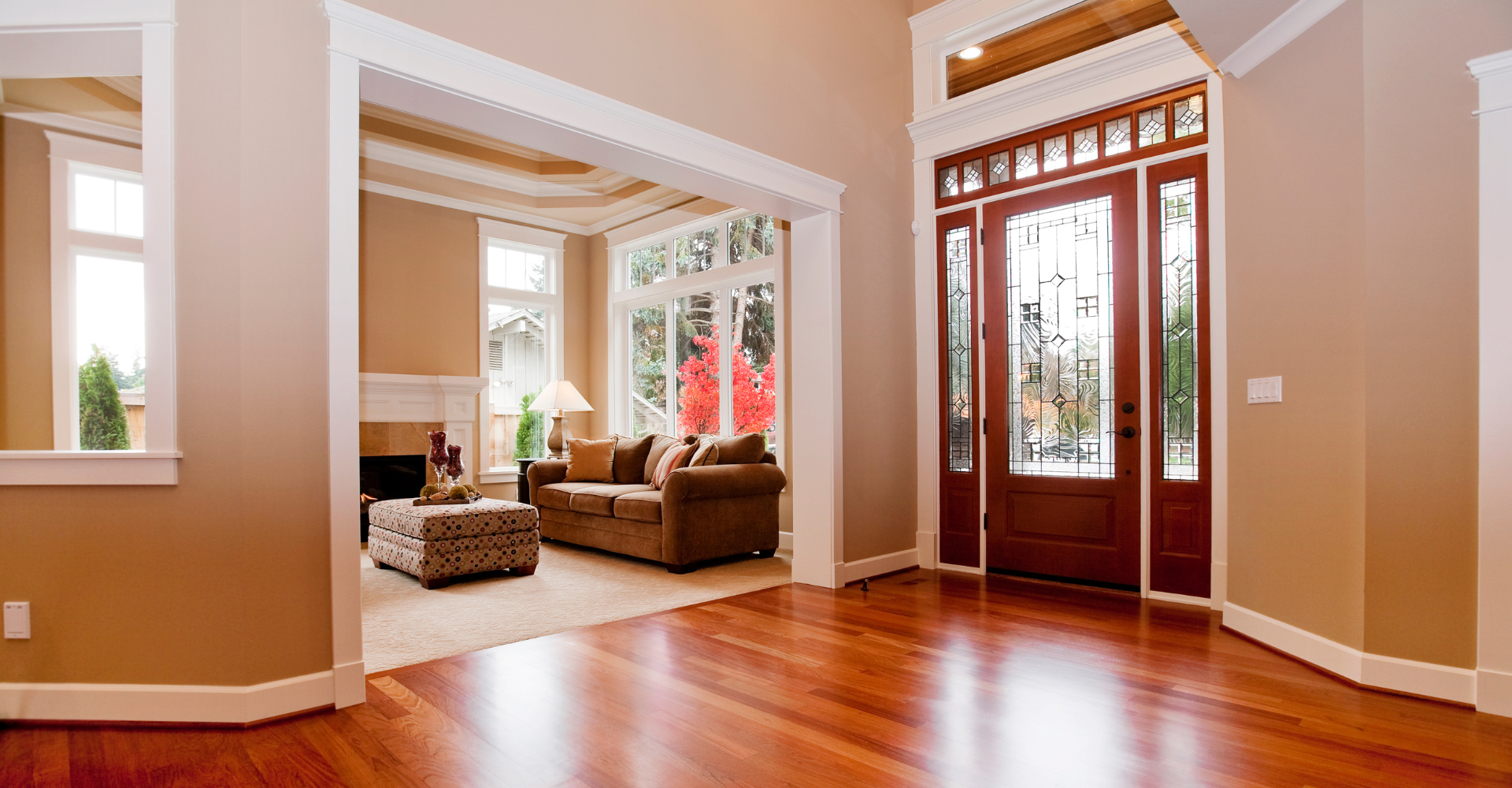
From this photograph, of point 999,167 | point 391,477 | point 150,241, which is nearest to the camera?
point 150,241

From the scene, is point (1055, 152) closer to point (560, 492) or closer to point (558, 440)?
point (560, 492)

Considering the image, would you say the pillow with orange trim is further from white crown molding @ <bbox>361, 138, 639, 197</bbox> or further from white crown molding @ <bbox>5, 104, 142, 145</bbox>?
white crown molding @ <bbox>5, 104, 142, 145</bbox>

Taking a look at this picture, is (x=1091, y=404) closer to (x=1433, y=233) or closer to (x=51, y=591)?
(x=1433, y=233)

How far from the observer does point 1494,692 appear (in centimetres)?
252

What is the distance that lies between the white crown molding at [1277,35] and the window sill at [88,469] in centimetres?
439

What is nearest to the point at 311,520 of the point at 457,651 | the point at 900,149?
the point at 457,651

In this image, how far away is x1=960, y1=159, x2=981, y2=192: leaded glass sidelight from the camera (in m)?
4.90

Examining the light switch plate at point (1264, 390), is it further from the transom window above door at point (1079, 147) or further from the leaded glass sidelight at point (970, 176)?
the leaded glass sidelight at point (970, 176)

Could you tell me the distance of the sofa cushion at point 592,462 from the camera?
20.9 ft

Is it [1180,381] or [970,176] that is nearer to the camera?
[1180,381]

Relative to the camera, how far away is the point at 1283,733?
7.63 feet

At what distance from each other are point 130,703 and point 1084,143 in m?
5.06

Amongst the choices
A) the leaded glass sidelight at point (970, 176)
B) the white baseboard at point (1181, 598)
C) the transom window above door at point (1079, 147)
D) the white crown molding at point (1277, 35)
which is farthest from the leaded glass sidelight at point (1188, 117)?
the white baseboard at point (1181, 598)

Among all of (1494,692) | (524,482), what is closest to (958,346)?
(1494,692)
